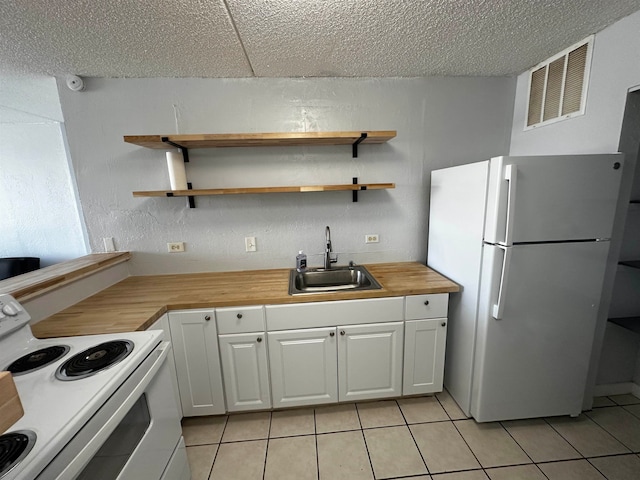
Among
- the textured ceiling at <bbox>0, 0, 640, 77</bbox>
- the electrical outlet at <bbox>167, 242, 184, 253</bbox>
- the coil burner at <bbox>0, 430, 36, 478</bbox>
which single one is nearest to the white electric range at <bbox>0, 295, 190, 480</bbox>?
the coil burner at <bbox>0, 430, 36, 478</bbox>

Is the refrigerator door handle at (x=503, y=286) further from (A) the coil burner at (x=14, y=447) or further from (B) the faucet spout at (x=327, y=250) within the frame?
(A) the coil burner at (x=14, y=447)

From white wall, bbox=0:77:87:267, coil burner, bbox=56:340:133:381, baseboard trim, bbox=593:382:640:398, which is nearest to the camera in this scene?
coil burner, bbox=56:340:133:381

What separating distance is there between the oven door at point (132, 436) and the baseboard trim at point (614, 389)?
2723 mm

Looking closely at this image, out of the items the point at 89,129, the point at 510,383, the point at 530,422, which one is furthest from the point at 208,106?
the point at 530,422

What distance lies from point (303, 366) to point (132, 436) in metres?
0.95

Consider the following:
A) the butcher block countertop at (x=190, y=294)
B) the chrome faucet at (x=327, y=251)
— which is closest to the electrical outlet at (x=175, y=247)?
the butcher block countertop at (x=190, y=294)

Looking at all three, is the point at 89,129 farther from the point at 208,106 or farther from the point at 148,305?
the point at 148,305

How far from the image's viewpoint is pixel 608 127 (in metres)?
1.46

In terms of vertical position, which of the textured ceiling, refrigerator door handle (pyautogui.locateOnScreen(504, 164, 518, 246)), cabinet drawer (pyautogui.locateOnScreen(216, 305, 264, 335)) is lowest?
cabinet drawer (pyautogui.locateOnScreen(216, 305, 264, 335))

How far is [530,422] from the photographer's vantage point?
5.49 ft

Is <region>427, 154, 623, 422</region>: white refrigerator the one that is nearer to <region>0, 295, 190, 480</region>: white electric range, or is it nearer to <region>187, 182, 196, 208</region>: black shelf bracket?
<region>0, 295, 190, 480</region>: white electric range

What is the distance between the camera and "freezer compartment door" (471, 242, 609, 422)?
1.44 m

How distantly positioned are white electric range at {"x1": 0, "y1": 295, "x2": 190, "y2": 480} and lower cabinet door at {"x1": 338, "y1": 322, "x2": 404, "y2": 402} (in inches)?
38.6

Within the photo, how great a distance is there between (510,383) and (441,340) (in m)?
0.43
